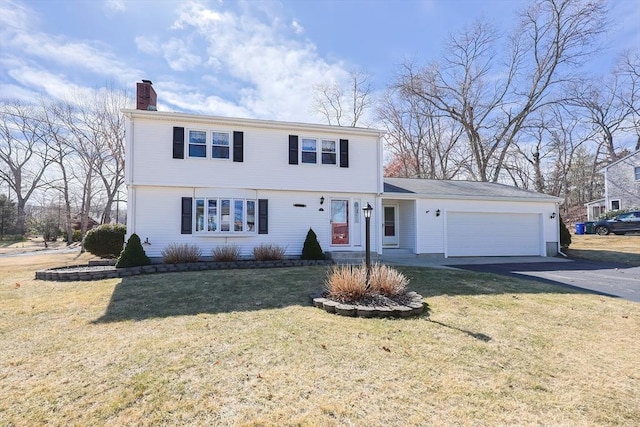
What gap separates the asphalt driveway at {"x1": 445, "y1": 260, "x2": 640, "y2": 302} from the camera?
27.4 ft

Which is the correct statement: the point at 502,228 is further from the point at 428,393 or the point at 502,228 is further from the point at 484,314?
the point at 428,393

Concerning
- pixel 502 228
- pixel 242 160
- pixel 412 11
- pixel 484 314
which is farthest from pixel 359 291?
pixel 412 11

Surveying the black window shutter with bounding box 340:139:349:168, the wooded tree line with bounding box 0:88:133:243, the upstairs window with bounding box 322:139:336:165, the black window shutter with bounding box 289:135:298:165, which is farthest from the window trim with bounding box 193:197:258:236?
the wooded tree line with bounding box 0:88:133:243

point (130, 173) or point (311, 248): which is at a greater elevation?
point (130, 173)

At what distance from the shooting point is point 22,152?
31.8 metres

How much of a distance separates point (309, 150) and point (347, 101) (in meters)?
19.1

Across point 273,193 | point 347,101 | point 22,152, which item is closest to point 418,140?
point 347,101

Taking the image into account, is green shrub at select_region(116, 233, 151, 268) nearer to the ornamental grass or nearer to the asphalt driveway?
the ornamental grass

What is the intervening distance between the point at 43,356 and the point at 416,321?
5001mm

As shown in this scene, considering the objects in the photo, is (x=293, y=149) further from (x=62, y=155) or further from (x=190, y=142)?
(x=62, y=155)

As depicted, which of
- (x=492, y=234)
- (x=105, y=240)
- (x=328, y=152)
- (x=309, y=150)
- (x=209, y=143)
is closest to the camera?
(x=209, y=143)

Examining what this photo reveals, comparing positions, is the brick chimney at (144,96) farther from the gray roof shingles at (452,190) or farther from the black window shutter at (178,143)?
the gray roof shingles at (452,190)

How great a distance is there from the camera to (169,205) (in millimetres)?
11906

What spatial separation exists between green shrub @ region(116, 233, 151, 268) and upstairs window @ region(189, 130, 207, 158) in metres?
3.54
